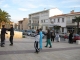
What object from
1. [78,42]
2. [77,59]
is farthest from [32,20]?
[77,59]

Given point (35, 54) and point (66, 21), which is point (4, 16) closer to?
point (66, 21)

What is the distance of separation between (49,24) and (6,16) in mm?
19932

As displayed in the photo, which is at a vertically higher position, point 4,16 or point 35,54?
point 4,16

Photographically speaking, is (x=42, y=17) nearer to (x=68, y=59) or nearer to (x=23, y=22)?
(x=23, y=22)

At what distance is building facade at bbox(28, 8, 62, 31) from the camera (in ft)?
201

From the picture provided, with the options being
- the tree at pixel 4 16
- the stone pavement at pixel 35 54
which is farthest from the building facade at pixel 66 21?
the stone pavement at pixel 35 54

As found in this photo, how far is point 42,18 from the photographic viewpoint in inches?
2635

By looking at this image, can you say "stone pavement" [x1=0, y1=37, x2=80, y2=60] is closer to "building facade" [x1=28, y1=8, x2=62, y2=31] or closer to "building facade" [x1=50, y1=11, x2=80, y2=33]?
"building facade" [x1=50, y1=11, x2=80, y2=33]

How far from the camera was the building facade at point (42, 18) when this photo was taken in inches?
2409

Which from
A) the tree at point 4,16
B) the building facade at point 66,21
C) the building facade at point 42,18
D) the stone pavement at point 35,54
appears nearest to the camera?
the stone pavement at point 35,54

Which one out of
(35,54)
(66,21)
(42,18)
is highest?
(42,18)

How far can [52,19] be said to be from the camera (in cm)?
5716

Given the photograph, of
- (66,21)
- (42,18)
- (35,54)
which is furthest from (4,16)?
(35,54)

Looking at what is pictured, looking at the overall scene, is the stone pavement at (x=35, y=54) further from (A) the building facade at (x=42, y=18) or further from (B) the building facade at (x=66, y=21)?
(A) the building facade at (x=42, y=18)
